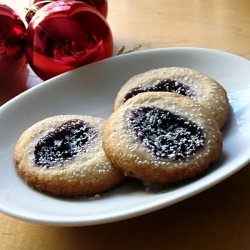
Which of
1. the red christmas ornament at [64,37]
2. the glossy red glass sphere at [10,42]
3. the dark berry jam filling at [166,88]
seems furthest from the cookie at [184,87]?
the glossy red glass sphere at [10,42]

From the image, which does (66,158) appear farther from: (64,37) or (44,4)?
(44,4)

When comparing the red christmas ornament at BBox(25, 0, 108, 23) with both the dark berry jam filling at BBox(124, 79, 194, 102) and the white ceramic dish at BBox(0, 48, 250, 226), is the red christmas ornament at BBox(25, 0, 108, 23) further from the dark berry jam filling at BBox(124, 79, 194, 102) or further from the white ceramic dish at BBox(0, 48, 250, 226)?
the dark berry jam filling at BBox(124, 79, 194, 102)

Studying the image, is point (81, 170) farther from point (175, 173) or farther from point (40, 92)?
point (40, 92)

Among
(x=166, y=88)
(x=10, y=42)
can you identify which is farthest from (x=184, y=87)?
(x=10, y=42)

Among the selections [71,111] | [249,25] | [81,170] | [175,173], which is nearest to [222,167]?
[175,173]

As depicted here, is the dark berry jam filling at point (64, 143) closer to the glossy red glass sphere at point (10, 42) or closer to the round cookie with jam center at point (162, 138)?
the round cookie with jam center at point (162, 138)

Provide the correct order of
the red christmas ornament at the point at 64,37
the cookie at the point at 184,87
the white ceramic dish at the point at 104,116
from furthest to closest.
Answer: the red christmas ornament at the point at 64,37 < the cookie at the point at 184,87 < the white ceramic dish at the point at 104,116

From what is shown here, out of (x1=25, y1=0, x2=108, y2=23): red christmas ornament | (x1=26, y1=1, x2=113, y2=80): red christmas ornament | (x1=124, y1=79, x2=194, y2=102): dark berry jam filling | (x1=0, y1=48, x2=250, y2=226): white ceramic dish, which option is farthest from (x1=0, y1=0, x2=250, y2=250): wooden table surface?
(x1=25, y1=0, x2=108, y2=23): red christmas ornament
